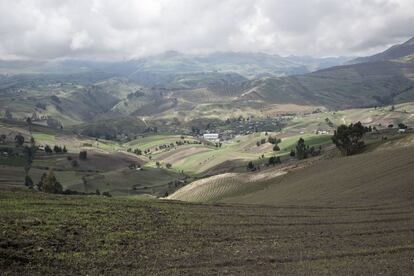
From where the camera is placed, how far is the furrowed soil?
24.7 m

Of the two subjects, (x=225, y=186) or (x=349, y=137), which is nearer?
(x=225, y=186)

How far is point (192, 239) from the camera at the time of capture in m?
31.0

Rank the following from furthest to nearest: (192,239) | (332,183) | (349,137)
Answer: (349,137), (332,183), (192,239)

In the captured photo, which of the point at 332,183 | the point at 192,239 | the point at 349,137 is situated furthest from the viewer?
the point at 349,137

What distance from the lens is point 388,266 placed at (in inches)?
990

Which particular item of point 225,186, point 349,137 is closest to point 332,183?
point 225,186

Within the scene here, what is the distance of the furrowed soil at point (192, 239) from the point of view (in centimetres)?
2466

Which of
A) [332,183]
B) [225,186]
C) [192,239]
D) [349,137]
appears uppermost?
[349,137]

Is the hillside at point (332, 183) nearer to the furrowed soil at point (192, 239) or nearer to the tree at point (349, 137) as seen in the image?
the tree at point (349, 137)

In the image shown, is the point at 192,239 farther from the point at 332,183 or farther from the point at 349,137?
the point at 349,137

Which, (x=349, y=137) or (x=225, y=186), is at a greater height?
(x=349, y=137)

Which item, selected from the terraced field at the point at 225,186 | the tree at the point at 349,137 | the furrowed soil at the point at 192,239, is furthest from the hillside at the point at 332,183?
the furrowed soil at the point at 192,239

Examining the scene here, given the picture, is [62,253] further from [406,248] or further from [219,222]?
[406,248]

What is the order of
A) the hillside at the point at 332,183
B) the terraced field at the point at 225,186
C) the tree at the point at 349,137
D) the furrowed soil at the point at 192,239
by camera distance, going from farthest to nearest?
the tree at the point at 349,137
the terraced field at the point at 225,186
the hillside at the point at 332,183
the furrowed soil at the point at 192,239
